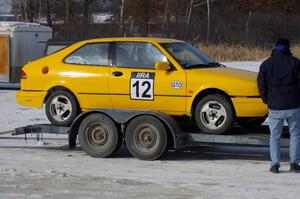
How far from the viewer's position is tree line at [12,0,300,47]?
52.9m

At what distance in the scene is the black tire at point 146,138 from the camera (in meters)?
10.1

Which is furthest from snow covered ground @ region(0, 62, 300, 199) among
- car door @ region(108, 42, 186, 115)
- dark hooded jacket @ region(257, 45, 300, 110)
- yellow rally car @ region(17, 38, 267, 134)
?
dark hooded jacket @ region(257, 45, 300, 110)

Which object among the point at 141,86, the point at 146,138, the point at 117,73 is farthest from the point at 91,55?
the point at 146,138

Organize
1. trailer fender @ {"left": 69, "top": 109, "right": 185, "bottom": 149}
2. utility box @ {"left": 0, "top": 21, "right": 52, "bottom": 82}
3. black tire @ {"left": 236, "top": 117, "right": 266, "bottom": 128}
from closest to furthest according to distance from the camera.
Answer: trailer fender @ {"left": 69, "top": 109, "right": 185, "bottom": 149}, black tire @ {"left": 236, "top": 117, "right": 266, "bottom": 128}, utility box @ {"left": 0, "top": 21, "right": 52, "bottom": 82}

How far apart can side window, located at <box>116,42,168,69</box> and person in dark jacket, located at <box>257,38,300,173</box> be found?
5.91 ft

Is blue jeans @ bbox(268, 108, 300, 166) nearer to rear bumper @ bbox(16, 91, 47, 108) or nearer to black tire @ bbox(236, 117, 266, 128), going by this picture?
black tire @ bbox(236, 117, 266, 128)

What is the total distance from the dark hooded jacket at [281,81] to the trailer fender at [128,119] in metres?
1.42

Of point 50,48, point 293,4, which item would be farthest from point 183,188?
point 293,4

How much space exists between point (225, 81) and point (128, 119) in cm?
155

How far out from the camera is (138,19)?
55.6 metres

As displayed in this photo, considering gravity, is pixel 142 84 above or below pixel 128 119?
above

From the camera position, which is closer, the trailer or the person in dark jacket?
the person in dark jacket

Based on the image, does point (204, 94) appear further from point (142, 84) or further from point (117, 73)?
point (117, 73)

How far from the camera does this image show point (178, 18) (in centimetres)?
5600
